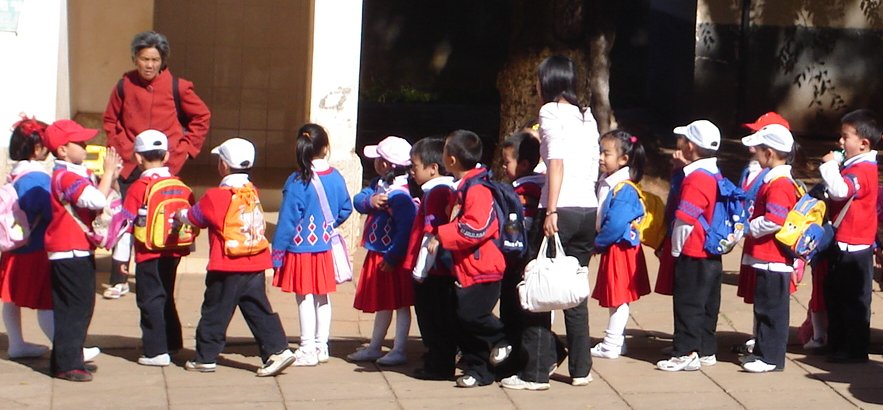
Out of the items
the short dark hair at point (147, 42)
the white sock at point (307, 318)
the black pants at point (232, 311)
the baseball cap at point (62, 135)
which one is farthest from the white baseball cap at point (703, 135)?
the short dark hair at point (147, 42)

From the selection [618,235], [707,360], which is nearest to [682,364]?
[707,360]

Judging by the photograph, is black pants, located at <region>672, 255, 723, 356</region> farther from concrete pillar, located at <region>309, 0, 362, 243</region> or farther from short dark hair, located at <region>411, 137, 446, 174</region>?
concrete pillar, located at <region>309, 0, 362, 243</region>

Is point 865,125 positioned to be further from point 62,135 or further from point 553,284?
point 62,135

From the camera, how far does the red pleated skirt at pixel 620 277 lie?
7953mm

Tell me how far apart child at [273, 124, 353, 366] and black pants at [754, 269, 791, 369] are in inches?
91.3

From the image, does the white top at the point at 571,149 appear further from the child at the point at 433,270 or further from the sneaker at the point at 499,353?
the sneaker at the point at 499,353

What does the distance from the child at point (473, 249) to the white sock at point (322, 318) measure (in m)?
0.85

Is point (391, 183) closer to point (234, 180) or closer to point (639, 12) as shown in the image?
point (234, 180)

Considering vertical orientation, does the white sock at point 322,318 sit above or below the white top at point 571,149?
below

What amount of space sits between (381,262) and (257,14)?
6004 millimetres

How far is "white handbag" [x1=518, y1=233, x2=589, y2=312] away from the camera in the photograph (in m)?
6.88

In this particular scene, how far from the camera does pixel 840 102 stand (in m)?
18.1

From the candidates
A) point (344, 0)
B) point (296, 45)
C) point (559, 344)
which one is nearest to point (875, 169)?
point (559, 344)

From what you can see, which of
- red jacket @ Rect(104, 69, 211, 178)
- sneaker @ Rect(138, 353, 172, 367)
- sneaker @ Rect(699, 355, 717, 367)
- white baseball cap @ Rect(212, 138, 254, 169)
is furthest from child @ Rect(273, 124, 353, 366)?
sneaker @ Rect(699, 355, 717, 367)
